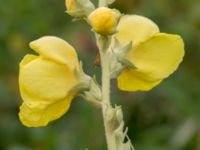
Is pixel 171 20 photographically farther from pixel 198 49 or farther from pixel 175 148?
pixel 175 148

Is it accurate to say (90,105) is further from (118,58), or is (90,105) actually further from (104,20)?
(104,20)

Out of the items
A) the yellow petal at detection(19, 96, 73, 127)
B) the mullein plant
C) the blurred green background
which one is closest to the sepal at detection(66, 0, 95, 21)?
the mullein plant

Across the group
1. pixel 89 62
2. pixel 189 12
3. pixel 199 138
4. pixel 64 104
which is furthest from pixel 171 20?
pixel 64 104

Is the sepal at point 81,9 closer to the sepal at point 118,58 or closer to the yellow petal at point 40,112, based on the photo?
the sepal at point 118,58

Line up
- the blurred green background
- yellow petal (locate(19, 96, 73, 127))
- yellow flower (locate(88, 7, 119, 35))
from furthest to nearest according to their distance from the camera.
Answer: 1. the blurred green background
2. yellow petal (locate(19, 96, 73, 127))
3. yellow flower (locate(88, 7, 119, 35))

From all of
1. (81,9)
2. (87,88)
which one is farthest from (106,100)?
(81,9)

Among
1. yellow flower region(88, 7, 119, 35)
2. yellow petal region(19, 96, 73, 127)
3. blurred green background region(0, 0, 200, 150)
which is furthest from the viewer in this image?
blurred green background region(0, 0, 200, 150)

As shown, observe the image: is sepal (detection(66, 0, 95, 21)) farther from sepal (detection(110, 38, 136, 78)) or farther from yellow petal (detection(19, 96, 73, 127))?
yellow petal (detection(19, 96, 73, 127))

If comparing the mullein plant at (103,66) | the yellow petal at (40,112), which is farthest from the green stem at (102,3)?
the yellow petal at (40,112)
